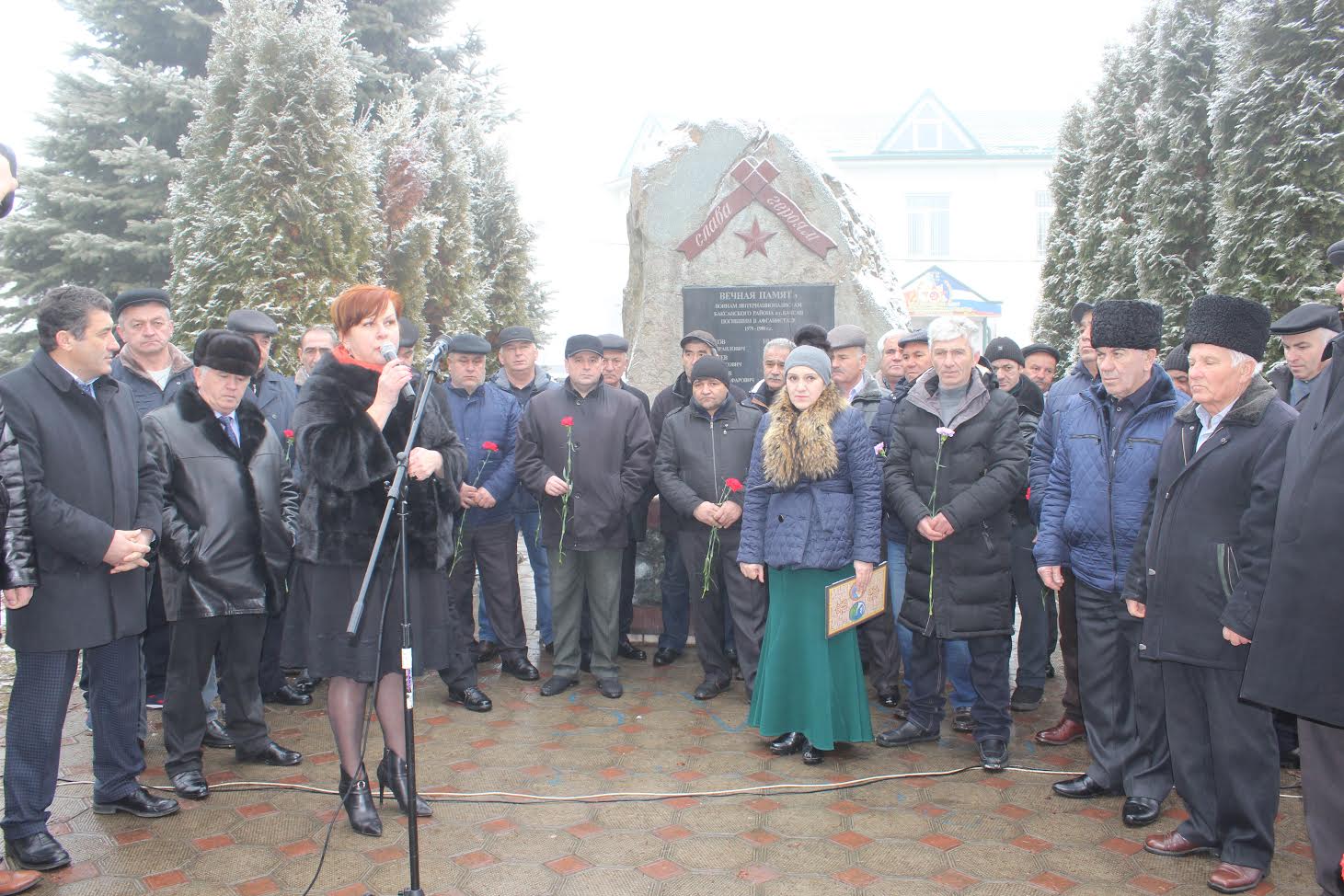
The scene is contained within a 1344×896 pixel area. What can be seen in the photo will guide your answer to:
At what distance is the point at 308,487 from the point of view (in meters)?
3.90

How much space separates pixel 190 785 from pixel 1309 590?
4269mm

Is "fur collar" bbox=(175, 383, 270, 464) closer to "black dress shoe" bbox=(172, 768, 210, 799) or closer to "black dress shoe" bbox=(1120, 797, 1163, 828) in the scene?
"black dress shoe" bbox=(172, 768, 210, 799)

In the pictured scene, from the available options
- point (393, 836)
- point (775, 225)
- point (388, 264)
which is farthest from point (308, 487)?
point (388, 264)

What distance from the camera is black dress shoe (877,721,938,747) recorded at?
16.0ft

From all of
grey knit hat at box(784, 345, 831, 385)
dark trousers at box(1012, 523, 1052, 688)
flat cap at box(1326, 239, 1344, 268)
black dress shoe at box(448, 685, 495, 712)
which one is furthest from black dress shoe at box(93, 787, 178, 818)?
flat cap at box(1326, 239, 1344, 268)

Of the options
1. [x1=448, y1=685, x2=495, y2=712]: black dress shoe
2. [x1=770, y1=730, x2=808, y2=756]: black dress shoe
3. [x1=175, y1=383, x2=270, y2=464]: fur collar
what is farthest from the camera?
[x1=448, y1=685, x2=495, y2=712]: black dress shoe

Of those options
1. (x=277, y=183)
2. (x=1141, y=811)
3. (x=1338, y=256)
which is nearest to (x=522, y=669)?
(x=1141, y=811)

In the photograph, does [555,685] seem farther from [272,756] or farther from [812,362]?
[812,362]

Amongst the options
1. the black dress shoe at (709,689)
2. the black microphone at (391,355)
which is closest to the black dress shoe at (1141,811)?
the black dress shoe at (709,689)

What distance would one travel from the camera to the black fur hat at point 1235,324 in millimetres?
3551

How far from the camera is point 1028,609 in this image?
5457 millimetres

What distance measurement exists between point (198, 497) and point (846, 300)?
14.6 ft

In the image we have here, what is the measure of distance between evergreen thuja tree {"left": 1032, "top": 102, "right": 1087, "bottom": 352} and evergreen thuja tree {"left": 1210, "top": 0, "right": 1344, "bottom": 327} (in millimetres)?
3599

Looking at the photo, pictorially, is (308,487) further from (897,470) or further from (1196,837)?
(1196,837)
